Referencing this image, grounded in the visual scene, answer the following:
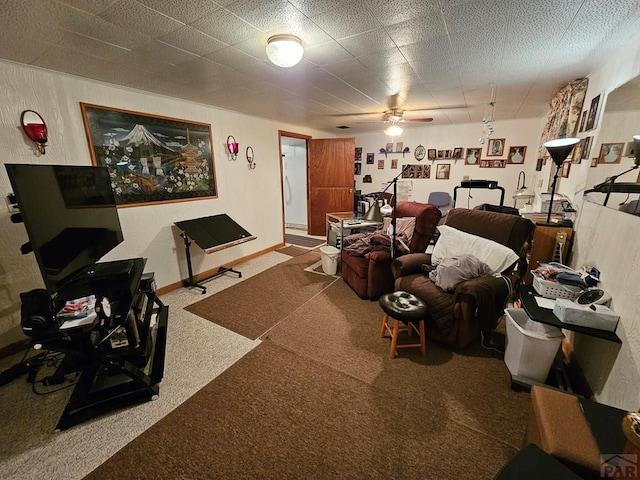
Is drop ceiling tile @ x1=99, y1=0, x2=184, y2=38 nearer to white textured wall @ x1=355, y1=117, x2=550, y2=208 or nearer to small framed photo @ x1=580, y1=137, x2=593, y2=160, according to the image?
small framed photo @ x1=580, y1=137, x2=593, y2=160

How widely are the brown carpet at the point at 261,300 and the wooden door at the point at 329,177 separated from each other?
2061 mm

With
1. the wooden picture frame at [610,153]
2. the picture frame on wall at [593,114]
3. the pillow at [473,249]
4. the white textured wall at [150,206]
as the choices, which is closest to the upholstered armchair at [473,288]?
the pillow at [473,249]

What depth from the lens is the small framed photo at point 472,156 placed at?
16.5 ft

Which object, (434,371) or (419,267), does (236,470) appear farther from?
(419,267)

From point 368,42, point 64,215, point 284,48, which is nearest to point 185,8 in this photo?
point 284,48

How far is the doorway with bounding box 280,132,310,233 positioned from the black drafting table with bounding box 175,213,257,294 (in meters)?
2.63

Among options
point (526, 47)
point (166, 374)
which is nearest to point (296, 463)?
point (166, 374)

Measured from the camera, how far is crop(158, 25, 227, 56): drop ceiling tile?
1.57m

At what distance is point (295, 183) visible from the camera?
6.31 meters

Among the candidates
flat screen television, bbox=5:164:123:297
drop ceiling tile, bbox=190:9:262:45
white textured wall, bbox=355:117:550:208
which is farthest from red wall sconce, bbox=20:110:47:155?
white textured wall, bbox=355:117:550:208

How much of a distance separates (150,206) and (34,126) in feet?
3.53

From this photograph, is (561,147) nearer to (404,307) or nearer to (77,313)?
(404,307)

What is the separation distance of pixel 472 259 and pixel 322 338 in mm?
1422

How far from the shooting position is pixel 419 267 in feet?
8.41
